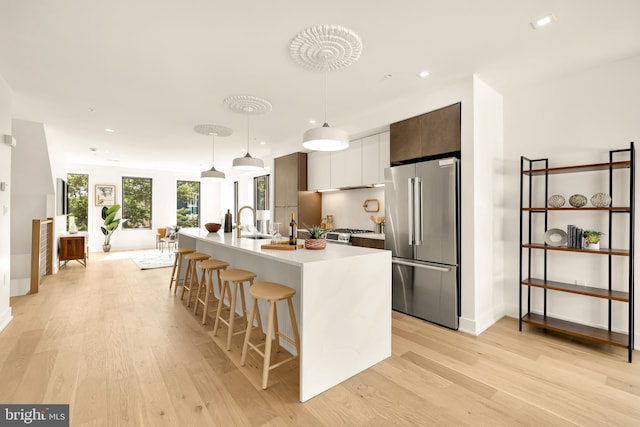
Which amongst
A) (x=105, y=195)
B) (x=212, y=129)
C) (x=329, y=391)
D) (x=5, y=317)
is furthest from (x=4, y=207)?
(x=105, y=195)

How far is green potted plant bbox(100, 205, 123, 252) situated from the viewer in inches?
335

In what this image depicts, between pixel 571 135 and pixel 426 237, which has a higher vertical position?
pixel 571 135

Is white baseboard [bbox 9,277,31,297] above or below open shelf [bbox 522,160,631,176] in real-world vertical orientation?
below

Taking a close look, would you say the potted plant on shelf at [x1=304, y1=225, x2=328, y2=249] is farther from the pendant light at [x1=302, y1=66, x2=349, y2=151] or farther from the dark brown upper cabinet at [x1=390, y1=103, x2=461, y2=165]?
the dark brown upper cabinet at [x1=390, y1=103, x2=461, y2=165]

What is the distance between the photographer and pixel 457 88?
10.2ft

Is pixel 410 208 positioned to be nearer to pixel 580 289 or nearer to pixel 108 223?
pixel 580 289

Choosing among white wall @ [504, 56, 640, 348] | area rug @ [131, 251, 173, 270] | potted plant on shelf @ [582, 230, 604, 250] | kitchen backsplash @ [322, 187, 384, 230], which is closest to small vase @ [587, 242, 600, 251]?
potted plant on shelf @ [582, 230, 604, 250]

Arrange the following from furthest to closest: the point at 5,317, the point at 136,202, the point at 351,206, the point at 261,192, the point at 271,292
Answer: the point at 136,202, the point at 261,192, the point at 351,206, the point at 5,317, the point at 271,292

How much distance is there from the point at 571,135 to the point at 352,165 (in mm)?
2649

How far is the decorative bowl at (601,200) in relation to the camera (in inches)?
104

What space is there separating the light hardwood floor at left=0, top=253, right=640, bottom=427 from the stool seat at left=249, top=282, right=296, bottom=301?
0.65m

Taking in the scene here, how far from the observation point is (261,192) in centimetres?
843

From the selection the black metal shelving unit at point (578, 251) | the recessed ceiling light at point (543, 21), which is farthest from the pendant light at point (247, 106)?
the black metal shelving unit at point (578, 251)

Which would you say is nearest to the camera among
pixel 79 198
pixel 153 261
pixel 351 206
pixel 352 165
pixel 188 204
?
pixel 352 165
